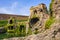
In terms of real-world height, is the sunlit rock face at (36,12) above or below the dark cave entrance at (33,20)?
above

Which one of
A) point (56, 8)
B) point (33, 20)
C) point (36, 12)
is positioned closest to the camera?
point (56, 8)

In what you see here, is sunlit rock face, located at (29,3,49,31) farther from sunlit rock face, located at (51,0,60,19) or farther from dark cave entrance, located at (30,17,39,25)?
sunlit rock face, located at (51,0,60,19)

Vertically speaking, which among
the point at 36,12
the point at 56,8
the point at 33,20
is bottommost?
the point at 33,20

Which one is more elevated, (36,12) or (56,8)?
(56,8)

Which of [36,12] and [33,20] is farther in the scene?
[36,12]

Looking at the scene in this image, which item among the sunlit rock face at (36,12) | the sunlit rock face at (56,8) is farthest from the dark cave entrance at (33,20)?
the sunlit rock face at (56,8)

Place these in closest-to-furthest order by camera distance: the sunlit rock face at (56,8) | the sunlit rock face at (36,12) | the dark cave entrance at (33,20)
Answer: the sunlit rock face at (56,8)
the dark cave entrance at (33,20)
the sunlit rock face at (36,12)

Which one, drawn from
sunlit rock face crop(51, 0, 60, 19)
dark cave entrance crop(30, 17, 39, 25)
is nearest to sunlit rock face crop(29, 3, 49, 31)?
dark cave entrance crop(30, 17, 39, 25)

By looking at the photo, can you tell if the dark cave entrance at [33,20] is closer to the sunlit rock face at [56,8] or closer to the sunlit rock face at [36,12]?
the sunlit rock face at [36,12]

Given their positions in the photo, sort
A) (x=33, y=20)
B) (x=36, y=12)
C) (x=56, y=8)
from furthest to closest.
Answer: (x=36, y=12)
(x=33, y=20)
(x=56, y=8)

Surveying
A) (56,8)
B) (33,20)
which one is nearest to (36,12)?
(33,20)

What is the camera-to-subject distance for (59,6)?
1598 centimetres

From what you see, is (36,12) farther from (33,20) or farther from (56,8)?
(56,8)

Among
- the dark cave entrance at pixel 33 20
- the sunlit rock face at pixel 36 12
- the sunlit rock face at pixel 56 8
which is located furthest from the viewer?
the sunlit rock face at pixel 36 12
